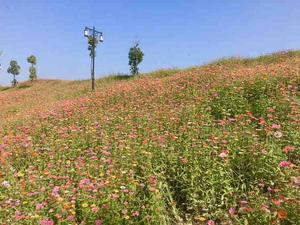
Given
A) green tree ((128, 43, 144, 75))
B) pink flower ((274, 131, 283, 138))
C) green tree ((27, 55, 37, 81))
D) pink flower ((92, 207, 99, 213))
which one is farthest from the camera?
green tree ((27, 55, 37, 81))

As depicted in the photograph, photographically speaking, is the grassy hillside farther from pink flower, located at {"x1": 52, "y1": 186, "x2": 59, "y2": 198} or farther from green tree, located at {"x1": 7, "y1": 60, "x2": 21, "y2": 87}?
green tree, located at {"x1": 7, "y1": 60, "x2": 21, "y2": 87}

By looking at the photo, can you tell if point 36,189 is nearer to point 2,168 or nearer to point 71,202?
point 71,202

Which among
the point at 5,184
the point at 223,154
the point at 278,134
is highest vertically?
the point at 278,134

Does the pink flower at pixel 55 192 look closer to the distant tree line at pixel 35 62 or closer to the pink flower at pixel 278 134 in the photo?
the pink flower at pixel 278 134

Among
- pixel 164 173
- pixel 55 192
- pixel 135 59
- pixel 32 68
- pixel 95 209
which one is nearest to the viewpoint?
pixel 95 209

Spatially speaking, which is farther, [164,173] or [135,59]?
[135,59]

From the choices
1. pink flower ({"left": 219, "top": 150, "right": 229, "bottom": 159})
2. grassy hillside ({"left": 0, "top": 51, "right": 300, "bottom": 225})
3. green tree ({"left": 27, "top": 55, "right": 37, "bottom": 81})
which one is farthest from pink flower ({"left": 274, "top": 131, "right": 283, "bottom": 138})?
green tree ({"left": 27, "top": 55, "right": 37, "bottom": 81})

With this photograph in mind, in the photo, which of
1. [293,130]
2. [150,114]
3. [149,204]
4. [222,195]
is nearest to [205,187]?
[222,195]

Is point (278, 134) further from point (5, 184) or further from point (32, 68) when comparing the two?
point (32, 68)

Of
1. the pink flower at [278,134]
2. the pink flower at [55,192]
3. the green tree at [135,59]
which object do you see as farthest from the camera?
the green tree at [135,59]

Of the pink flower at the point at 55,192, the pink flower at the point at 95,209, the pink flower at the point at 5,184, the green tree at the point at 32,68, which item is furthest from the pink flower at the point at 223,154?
the green tree at the point at 32,68

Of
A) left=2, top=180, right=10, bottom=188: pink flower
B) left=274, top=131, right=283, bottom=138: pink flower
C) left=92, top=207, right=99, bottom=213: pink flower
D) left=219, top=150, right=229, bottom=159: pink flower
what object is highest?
left=274, top=131, right=283, bottom=138: pink flower

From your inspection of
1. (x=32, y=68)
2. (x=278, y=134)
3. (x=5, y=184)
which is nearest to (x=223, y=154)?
(x=278, y=134)

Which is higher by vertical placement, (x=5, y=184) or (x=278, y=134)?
(x=278, y=134)
